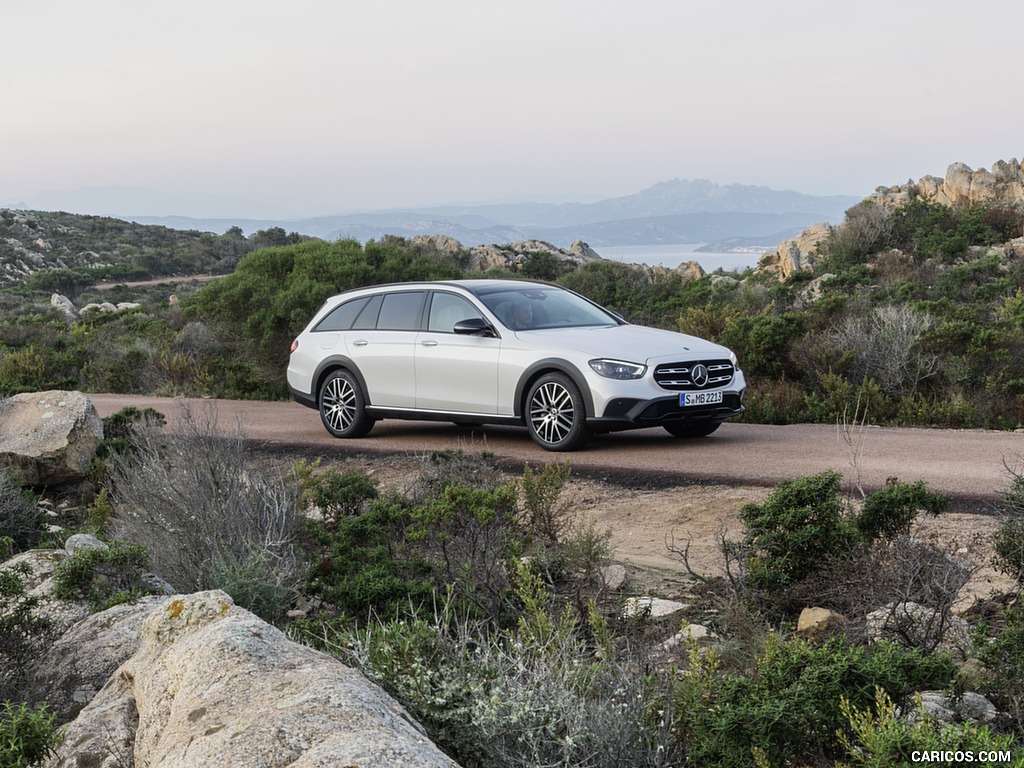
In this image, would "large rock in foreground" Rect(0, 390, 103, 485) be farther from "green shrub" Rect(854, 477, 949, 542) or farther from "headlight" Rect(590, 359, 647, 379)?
"green shrub" Rect(854, 477, 949, 542)

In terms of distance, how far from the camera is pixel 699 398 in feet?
35.0

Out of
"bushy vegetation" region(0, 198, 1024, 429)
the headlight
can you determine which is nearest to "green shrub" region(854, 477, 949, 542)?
the headlight

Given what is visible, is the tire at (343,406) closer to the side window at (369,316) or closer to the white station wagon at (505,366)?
the white station wagon at (505,366)

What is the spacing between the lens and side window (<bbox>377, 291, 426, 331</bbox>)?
475 inches

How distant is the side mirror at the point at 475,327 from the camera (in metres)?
11.3

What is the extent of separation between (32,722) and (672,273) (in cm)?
3107

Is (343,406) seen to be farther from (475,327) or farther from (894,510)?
(894,510)

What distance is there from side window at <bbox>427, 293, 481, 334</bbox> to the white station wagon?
0.01 metres

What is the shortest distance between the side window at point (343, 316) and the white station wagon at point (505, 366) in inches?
0.6

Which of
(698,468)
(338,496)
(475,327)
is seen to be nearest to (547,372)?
(475,327)

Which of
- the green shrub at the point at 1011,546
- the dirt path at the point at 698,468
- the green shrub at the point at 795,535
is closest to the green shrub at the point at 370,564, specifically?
the dirt path at the point at 698,468

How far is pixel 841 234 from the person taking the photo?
36719mm

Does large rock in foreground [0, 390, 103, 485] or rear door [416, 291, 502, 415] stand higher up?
rear door [416, 291, 502, 415]

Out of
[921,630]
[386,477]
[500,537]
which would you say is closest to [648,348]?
[386,477]
